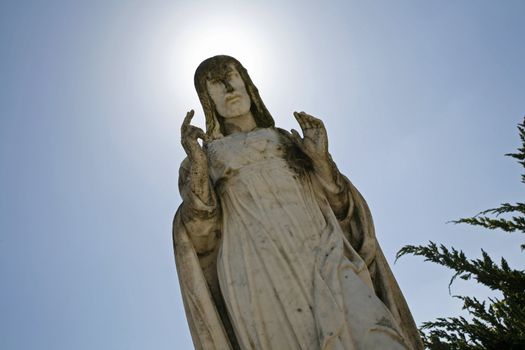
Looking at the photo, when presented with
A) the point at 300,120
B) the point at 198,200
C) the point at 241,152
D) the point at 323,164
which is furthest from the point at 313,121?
the point at 198,200

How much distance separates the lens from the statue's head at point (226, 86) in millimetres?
6387

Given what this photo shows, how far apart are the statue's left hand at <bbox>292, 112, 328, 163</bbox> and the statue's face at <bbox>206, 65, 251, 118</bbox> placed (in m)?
0.75

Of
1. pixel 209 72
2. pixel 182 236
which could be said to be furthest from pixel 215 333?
pixel 209 72

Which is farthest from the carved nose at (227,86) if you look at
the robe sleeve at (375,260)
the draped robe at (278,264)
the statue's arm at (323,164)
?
the robe sleeve at (375,260)

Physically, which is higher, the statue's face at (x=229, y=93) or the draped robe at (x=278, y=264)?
the statue's face at (x=229, y=93)

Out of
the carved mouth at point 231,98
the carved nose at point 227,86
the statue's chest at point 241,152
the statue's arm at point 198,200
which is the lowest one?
the statue's arm at point 198,200

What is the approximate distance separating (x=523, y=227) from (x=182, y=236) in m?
9.30

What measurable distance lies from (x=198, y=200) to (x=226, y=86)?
1625mm

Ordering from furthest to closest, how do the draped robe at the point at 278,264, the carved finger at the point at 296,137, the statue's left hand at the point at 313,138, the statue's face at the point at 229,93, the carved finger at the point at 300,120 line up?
1. the statue's face at the point at 229,93
2. the carved finger at the point at 296,137
3. the carved finger at the point at 300,120
4. the statue's left hand at the point at 313,138
5. the draped robe at the point at 278,264

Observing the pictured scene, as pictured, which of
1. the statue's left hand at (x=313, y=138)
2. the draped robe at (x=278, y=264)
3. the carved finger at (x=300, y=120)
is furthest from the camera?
the carved finger at (x=300, y=120)

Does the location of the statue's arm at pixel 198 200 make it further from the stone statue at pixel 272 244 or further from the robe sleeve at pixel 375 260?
the robe sleeve at pixel 375 260

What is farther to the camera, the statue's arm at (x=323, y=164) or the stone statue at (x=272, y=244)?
the statue's arm at (x=323, y=164)

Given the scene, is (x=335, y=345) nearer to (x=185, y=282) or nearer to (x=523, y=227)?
(x=185, y=282)

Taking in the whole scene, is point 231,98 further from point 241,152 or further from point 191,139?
point 191,139
